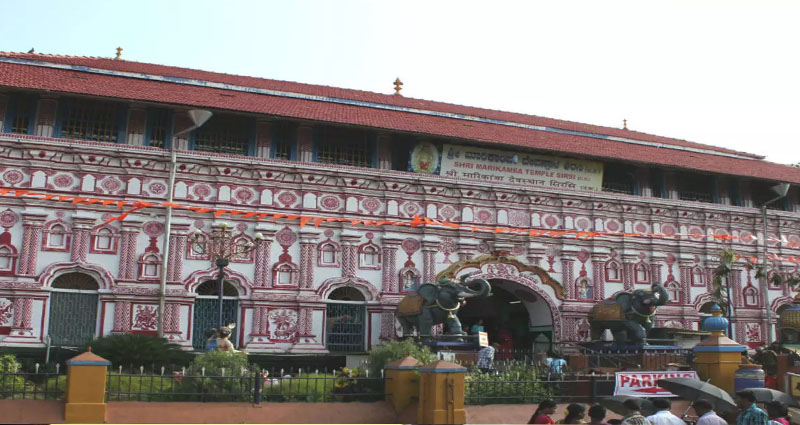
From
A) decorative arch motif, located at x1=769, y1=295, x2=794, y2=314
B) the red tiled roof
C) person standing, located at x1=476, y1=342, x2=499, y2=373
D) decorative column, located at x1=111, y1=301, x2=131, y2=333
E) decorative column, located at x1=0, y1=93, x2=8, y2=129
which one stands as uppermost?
the red tiled roof

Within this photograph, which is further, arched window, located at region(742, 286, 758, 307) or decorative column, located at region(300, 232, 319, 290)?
arched window, located at region(742, 286, 758, 307)

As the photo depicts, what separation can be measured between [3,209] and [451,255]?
38.8 ft

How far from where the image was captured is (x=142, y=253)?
21781 millimetres

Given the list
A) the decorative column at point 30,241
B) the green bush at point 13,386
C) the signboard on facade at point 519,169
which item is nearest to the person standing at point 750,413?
the green bush at point 13,386

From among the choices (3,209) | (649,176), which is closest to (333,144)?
(3,209)

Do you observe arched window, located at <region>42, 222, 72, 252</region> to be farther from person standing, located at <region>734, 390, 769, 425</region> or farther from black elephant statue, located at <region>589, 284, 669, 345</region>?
person standing, located at <region>734, 390, 769, 425</region>

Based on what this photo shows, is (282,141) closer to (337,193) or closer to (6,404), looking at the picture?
(337,193)

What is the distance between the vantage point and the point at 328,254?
23359 mm

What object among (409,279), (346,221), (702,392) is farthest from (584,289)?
(702,392)

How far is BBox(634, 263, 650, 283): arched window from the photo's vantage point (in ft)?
87.8

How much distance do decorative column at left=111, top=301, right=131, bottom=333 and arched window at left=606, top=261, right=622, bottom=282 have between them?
1404cm

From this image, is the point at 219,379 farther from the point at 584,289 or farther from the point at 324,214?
the point at 584,289

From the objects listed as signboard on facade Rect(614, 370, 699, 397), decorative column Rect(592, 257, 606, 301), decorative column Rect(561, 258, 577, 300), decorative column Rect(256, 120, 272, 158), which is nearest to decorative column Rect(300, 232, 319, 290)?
decorative column Rect(256, 120, 272, 158)

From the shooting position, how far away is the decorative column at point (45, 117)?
21.5 meters
